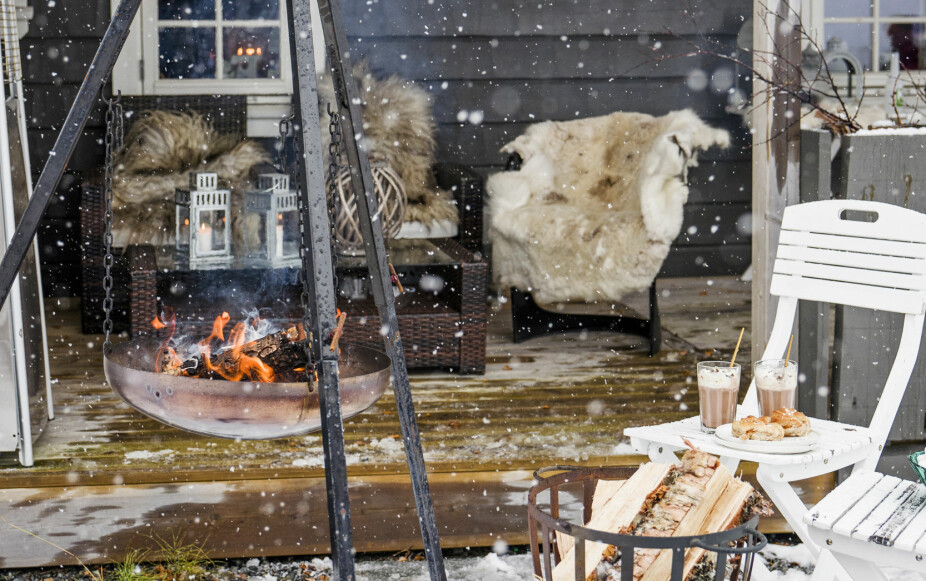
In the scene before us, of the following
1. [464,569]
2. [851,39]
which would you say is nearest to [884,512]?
[464,569]

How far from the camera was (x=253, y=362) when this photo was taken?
6.44ft

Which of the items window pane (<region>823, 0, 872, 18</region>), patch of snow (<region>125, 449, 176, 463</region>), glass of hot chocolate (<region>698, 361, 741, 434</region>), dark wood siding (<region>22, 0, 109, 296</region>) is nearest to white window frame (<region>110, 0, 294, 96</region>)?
dark wood siding (<region>22, 0, 109, 296</region>)

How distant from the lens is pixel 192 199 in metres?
3.29

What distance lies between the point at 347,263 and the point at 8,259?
5.50 ft

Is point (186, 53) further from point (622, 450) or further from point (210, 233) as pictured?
point (622, 450)

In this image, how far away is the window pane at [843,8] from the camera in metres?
4.84

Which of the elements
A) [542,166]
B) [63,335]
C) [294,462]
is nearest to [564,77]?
[542,166]

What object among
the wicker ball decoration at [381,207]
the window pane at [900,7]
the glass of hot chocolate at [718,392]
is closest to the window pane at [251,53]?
the wicker ball decoration at [381,207]

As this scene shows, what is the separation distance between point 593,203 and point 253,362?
2.46 metres

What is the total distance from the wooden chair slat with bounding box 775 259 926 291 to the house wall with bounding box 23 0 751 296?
2.71 m

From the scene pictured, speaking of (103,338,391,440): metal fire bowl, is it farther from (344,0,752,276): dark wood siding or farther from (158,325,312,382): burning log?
(344,0,752,276): dark wood siding

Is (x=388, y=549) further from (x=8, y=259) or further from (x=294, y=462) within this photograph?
(x=8, y=259)

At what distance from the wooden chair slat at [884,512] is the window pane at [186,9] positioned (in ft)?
12.5

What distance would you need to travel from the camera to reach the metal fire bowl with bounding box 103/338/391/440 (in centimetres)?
173
